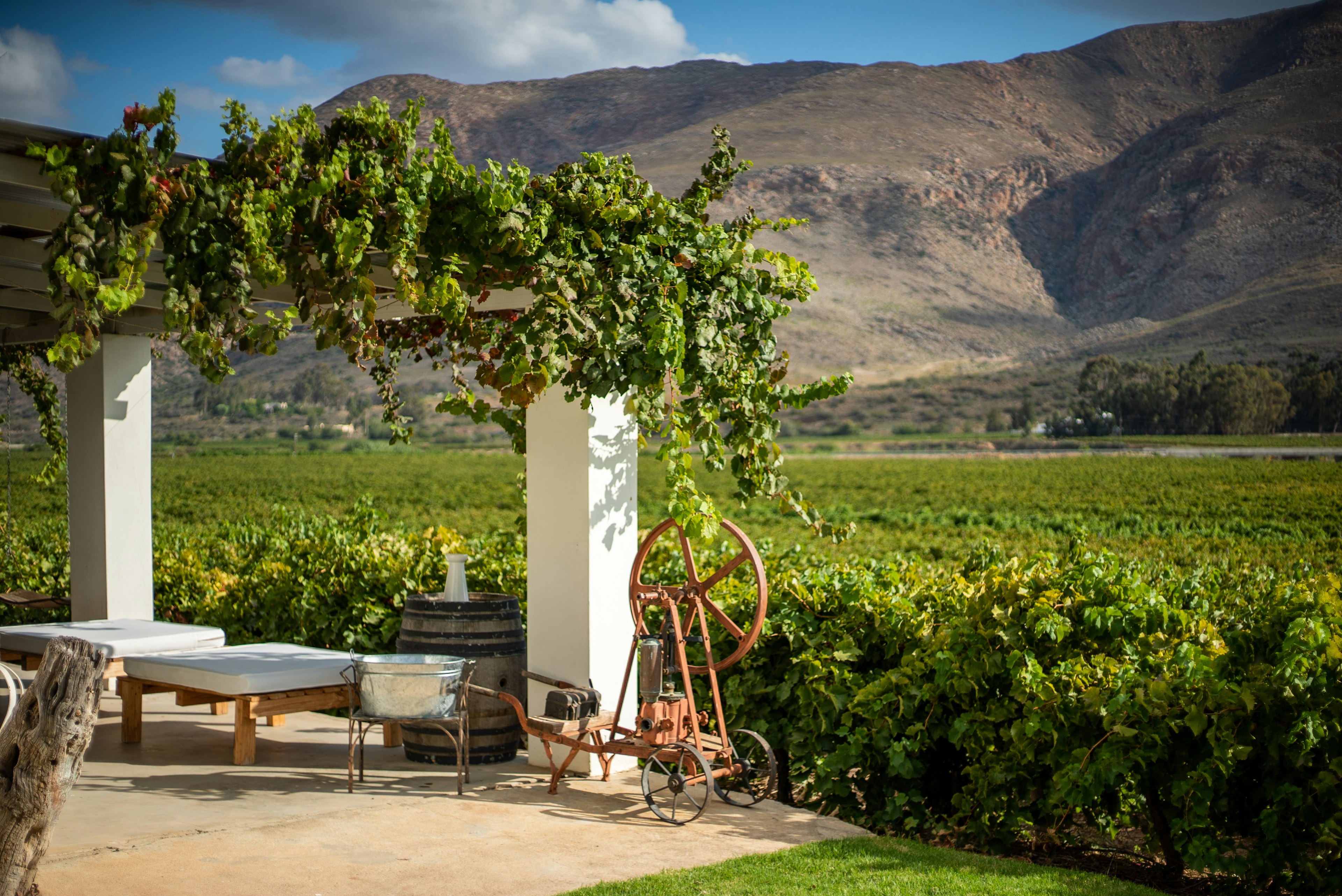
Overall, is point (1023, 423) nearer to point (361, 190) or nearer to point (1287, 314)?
point (1287, 314)

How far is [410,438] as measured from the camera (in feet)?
21.4

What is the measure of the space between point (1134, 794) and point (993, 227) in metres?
124

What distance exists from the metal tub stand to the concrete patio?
8 centimetres

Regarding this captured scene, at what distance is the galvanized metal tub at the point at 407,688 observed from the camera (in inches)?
195

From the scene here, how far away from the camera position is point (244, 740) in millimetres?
5668

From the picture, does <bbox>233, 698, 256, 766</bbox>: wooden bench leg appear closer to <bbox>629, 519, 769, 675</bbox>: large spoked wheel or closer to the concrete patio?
the concrete patio

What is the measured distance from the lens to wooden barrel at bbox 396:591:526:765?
18.4 feet

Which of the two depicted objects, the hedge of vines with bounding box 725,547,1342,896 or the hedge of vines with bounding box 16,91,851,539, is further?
the hedge of vines with bounding box 725,547,1342,896

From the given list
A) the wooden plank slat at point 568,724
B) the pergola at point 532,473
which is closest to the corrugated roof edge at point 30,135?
the pergola at point 532,473

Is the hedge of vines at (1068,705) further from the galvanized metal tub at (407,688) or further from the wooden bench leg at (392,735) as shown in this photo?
the wooden bench leg at (392,735)

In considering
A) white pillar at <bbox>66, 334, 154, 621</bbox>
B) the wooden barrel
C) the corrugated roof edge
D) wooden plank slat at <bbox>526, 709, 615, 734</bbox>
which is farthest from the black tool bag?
white pillar at <bbox>66, 334, 154, 621</bbox>

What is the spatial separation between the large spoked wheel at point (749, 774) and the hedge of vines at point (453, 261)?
Result: 3.70ft

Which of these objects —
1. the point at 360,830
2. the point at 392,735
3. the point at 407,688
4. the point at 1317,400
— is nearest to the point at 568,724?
the point at 407,688

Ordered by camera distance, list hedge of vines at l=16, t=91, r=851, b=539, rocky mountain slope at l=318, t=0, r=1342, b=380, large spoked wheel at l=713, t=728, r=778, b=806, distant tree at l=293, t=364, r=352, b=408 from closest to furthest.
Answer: hedge of vines at l=16, t=91, r=851, b=539, large spoked wheel at l=713, t=728, r=778, b=806, distant tree at l=293, t=364, r=352, b=408, rocky mountain slope at l=318, t=0, r=1342, b=380
